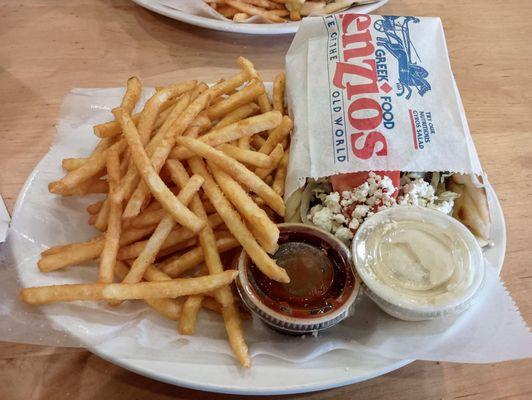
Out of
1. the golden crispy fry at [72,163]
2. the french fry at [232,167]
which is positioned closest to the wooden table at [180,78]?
the golden crispy fry at [72,163]

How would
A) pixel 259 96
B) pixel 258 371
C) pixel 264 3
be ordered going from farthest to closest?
pixel 264 3 → pixel 259 96 → pixel 258 371

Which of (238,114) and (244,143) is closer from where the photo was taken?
(244,143)

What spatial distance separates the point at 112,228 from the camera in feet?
4.79

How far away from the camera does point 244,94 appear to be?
179 cm

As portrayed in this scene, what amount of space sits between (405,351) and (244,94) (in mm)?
958

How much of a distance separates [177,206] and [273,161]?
0.36 metres

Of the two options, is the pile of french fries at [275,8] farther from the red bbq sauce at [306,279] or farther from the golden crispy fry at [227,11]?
the red bbq sauce at [306,279]

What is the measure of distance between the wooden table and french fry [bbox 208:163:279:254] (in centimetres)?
43

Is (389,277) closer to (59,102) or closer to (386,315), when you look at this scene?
(386,315)

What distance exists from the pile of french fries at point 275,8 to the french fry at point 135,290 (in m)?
1.50

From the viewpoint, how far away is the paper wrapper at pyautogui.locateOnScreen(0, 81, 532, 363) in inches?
53.2

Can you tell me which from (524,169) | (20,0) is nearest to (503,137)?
(524,169)

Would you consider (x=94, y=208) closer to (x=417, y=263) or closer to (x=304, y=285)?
(x=304, y=285)

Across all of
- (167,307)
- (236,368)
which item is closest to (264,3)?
(167,307)
